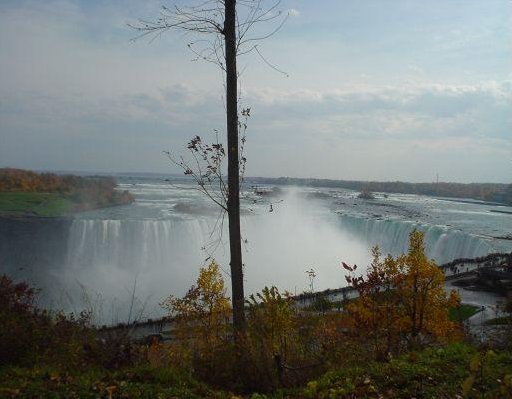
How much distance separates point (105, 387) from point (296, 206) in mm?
68572

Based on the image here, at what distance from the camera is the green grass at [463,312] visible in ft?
88.1

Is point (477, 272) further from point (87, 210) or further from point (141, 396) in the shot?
point (87, 210)

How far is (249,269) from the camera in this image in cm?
4828

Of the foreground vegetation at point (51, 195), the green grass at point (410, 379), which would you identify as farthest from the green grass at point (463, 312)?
the foreground vegetation at point (51, 195)

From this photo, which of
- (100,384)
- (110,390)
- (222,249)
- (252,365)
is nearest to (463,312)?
(252,365)

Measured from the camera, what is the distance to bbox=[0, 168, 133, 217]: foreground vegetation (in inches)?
2393

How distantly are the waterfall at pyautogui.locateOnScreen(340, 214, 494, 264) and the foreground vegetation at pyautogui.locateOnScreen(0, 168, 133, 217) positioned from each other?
40724 mm

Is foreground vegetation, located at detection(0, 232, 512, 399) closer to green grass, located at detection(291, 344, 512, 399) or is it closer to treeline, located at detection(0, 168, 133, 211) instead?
green grass, located at detection(291, 344, 512, 399)

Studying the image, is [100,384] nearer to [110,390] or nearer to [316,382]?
[110,390]

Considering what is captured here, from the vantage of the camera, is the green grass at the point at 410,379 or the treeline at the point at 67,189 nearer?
the green grass at the point at 410,379

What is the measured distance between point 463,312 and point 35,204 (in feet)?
183

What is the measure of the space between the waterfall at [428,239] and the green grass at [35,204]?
40.7m

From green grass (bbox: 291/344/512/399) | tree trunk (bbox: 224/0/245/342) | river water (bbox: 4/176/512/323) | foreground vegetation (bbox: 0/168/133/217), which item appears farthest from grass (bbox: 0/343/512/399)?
foreground vegetation (bbox: 0/168/133/217)

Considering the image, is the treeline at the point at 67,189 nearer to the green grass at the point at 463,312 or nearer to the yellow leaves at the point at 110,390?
the green grass at the point at 463,312
